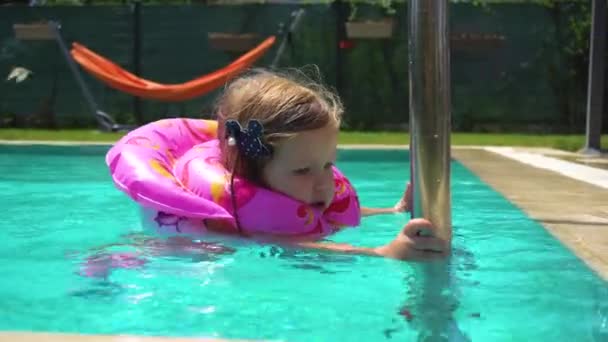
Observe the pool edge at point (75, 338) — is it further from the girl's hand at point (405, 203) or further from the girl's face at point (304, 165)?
the girl's hand at point (405, 203)

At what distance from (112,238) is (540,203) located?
208 cm

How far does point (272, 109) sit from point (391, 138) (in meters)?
7.55

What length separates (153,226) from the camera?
3057 millimetres

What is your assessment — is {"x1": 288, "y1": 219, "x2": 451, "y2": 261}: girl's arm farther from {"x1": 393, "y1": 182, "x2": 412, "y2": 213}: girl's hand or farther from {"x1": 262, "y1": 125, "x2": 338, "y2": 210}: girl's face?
{"x1": 393, "y1": 182, "x2": 412, "y2": 213}: girl's hand

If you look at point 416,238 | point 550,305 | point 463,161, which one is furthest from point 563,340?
point 463,161

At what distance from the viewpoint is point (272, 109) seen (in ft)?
8.80

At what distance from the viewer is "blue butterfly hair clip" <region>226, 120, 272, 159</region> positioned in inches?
102

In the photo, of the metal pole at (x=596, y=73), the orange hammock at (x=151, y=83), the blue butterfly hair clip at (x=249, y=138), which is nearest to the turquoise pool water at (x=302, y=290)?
the blue butterfly hair clip at (x=249, y=138)

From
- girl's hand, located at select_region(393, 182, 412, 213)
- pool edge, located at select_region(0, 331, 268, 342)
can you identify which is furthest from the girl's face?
pool edge, located at select_region(0, 331, 268, 342)

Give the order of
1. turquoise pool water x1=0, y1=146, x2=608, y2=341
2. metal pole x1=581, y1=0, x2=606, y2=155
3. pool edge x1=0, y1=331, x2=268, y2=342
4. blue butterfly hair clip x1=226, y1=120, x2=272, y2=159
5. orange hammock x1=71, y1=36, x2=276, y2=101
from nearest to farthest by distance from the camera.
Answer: pool edge x1=0, y1=331, x2=268, y2=342, turquoise pool water x1=0, y1=146, x2=608, y2=341, blue butterfly hair clip x1=226, y1=120, x2=272, y2=159, metal pole x1=581, y1=0, x2=606, y2=155, orange hammock x1=71, y1=36, x2=276, y2=101

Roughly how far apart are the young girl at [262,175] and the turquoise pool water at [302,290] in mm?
101

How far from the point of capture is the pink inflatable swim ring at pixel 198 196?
8.79ft

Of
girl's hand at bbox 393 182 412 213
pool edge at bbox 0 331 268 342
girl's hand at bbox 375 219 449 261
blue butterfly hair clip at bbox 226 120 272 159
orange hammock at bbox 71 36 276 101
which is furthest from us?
orange hammock at bbox 71 36 276 101

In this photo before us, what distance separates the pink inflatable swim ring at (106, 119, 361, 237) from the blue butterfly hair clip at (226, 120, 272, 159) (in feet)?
0.46
